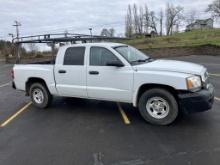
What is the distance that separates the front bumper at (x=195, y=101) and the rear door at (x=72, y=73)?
2.57 meters

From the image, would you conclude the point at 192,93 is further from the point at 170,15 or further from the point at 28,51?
the point at 170,15

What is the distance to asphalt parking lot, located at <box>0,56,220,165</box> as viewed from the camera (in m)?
4.20

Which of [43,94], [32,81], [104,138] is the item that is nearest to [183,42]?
[32,81]

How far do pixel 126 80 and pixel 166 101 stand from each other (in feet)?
3.37

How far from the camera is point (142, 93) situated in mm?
5891

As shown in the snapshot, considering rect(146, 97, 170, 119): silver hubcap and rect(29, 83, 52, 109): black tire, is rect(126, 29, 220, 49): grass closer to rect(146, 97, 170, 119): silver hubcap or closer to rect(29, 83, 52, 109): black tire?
rect(29, 83, 52, 109): black tire

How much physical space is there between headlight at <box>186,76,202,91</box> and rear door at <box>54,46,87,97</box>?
8.73 ft

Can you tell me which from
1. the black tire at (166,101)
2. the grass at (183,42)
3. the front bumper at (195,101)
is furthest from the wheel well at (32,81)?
the grass at (183,42)

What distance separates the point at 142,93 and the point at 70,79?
2.07 m

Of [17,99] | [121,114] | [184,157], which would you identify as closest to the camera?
[184,157]

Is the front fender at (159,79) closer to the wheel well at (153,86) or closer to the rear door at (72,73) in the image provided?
the wheel well at (153,86)

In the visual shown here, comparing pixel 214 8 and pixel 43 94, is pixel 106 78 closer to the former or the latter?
pixel 43 94

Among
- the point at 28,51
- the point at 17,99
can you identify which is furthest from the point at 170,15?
the point at 17,99

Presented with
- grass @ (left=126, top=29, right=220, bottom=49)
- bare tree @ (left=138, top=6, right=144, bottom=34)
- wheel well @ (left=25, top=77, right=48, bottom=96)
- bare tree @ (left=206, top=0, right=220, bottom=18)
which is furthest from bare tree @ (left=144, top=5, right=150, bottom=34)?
wheel well @ (left=25, top=77, right=48, bottom=96)
